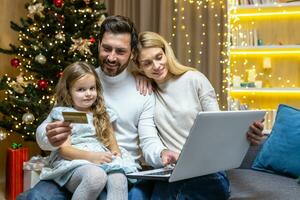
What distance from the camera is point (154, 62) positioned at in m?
1.88

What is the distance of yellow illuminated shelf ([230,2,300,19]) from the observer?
3734 mm

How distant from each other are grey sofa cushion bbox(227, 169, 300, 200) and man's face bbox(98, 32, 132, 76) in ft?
2.48

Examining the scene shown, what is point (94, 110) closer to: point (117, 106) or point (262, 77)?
point (117, 106)

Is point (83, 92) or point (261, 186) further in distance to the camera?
point (261, 186)

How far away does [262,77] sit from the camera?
407 cm

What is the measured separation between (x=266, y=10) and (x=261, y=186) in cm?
234

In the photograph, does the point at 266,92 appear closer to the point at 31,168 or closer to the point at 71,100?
the point at 31,168

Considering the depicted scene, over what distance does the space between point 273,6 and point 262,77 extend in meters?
0.68

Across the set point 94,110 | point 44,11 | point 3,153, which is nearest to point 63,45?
point 44,11

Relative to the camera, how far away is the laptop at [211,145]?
52.1 inches

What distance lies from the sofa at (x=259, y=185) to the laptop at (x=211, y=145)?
0.78 ft

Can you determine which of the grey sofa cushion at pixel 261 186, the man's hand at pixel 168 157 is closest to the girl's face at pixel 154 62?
the man's hand at pixel 168 157

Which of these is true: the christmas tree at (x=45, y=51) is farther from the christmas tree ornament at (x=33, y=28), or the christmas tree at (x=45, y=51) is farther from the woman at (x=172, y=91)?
the woman at (x=172, y=91)

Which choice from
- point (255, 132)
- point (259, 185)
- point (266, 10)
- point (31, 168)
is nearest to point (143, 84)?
point (255, 132)
